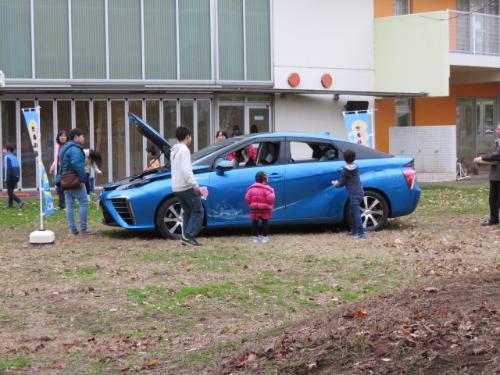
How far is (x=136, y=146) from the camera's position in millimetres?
24688

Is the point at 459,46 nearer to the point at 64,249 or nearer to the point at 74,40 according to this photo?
the point at 74,40

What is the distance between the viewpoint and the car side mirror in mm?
12273

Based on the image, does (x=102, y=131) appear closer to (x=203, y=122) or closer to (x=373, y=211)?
(x=203, y=122)

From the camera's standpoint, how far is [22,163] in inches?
920

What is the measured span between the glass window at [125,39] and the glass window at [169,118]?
1364 mm

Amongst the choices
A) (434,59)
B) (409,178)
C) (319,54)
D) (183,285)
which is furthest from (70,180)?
(434,59)

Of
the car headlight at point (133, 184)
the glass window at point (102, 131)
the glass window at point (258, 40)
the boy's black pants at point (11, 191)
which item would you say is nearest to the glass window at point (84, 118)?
the glass window at point (102, 131)

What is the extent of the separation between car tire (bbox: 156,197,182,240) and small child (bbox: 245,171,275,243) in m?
1.07

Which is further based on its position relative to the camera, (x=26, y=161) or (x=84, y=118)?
(x=84, y=118)

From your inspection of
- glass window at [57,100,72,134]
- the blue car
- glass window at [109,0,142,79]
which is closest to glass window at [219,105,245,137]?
glass window at [109,0,142,79]

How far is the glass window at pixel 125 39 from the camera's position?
78.0 ft

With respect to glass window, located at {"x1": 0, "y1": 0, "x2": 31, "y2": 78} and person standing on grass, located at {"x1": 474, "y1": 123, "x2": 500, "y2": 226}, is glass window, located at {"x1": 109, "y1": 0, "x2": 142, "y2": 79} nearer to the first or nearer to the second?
glass window, located at {"x1": 0, "y1": 0, "x2": 31, "y2": 78}

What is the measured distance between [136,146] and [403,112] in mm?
10078

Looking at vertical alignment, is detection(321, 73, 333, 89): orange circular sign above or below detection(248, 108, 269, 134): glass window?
above
